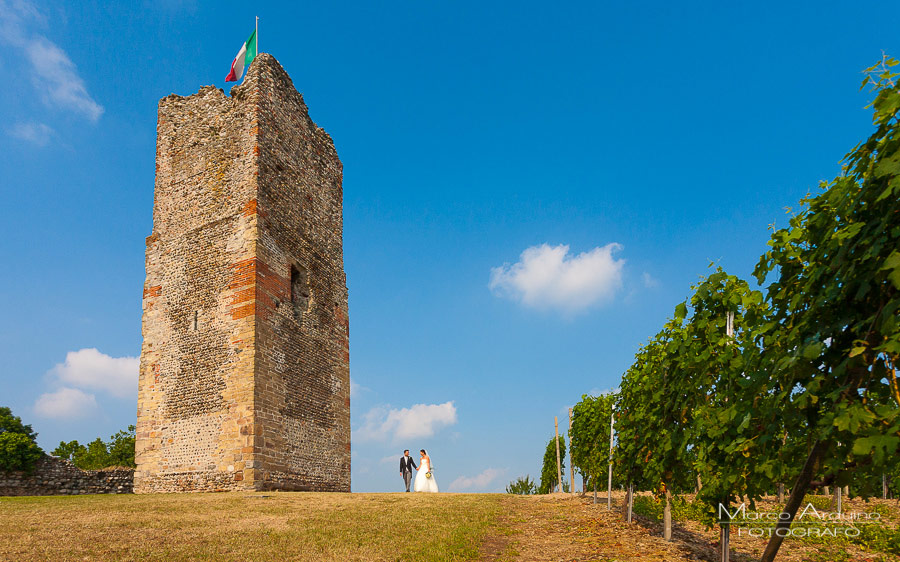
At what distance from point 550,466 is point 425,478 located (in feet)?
62.8

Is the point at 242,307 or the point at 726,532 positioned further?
the point at 242,307

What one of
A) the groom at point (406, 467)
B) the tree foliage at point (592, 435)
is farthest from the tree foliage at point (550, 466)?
the groom at point (406, 467)

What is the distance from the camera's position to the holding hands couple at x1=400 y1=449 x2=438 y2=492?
18.8 meters

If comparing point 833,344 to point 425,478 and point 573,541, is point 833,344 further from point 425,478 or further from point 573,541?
point 425,478

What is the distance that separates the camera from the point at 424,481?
1880 centimetres

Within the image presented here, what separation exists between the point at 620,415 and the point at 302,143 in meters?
14.1

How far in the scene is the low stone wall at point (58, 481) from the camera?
16.2 metres

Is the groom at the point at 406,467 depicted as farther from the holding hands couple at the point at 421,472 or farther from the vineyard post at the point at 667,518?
the vineyard post at the point at 667,518

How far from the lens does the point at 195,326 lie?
1745cm

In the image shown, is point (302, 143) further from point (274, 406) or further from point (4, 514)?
point (4, 514)

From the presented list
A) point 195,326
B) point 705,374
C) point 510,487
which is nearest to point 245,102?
point 195,326

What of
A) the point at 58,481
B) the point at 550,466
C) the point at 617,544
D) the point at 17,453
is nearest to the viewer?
the point at 617,544

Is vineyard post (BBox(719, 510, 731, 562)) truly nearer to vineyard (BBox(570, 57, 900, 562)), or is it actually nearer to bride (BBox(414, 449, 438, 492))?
vineyard (BBox(570, 57, 900, 562))

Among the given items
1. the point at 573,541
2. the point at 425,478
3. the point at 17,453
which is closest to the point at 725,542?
the point at 573,541
